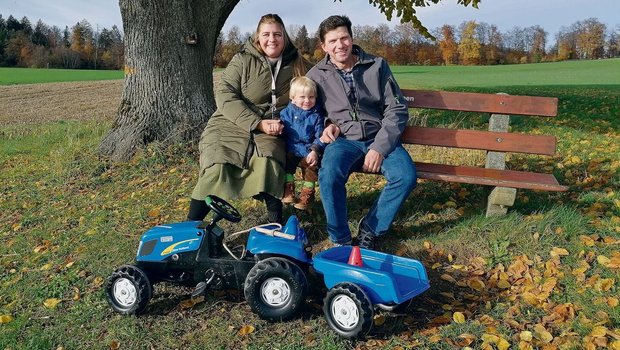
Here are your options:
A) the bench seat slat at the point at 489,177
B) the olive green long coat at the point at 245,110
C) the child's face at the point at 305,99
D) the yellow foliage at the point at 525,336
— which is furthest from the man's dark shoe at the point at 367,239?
the yellow foliage at the point at 525,336

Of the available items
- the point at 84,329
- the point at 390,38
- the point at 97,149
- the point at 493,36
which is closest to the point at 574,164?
the point at 84,329

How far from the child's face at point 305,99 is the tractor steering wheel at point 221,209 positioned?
3.21 feet

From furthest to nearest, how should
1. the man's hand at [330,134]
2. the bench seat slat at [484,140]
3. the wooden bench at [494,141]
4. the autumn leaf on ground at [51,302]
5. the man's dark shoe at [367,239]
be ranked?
the bench seat slat at [484,140]
the wooden bench at [494,141]
the man's hand at [330,134]
the man's dark shoe at [367,239]
the autumn leaf on ground at [51,302]

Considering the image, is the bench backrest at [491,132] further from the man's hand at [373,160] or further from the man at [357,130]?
the man's hand at [373,160]

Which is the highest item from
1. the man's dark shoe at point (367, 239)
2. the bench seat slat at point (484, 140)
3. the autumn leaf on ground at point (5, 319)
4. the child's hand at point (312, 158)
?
the bench seat slat at point (484, 140)

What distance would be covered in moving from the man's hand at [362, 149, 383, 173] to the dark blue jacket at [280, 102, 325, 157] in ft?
1.28

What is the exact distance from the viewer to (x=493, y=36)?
6350cm

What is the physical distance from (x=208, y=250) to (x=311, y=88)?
1.49 meters

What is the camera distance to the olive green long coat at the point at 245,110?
172 inches

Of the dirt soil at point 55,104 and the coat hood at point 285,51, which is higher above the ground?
the coat hood at point 285,51

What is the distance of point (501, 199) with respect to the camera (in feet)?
14.8

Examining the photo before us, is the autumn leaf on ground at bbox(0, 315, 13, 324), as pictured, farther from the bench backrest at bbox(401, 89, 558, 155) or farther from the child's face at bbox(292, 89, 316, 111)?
the bench backrest at bbox(401, 89, 558, 155)

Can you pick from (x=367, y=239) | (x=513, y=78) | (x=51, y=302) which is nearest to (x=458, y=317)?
(x=367, y=239)

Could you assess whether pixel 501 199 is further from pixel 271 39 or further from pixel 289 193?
pixel 271 39
